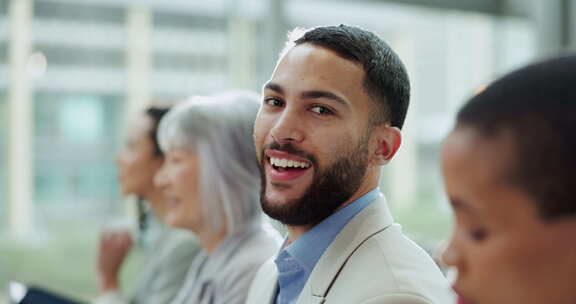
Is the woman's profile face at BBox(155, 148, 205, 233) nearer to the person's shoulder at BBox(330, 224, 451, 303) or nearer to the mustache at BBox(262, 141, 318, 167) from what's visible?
the mustache at BBox(262, 141, 318, 167)

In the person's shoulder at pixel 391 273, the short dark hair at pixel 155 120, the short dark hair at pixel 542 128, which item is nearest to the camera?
the short dark hair at pixel 542 128

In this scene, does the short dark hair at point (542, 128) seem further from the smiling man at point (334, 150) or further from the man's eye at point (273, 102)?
the man's eye at point (273, 102)

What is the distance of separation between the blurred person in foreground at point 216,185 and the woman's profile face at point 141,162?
61 cm

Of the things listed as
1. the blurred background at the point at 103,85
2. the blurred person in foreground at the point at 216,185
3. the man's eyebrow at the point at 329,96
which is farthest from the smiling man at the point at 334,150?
the blurred background at the point at 103,85

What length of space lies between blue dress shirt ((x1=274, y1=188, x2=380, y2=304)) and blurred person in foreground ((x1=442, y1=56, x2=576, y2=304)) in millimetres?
538

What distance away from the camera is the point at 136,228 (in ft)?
8.59

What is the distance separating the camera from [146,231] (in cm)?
257

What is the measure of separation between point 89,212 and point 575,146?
295cm

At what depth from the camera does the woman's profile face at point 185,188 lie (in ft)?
6.07

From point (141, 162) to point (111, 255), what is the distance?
37cm

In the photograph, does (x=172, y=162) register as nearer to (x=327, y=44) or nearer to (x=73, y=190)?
(x=327, y=44)

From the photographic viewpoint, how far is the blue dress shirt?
1.20 m

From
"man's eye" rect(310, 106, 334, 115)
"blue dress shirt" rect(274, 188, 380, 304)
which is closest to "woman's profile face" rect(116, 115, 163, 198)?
"blue dress shirt" rect(274, 188, 380, 304)

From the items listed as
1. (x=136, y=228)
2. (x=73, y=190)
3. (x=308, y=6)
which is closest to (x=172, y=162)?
(x=136, y=228)
